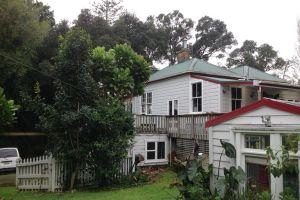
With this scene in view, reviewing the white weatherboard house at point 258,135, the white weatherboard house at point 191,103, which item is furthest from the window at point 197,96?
the white weatherboard house at point 258,135

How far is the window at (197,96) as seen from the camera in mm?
→ 20641

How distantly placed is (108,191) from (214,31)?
1822 inches

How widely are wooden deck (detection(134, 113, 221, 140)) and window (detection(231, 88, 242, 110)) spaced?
3.31m

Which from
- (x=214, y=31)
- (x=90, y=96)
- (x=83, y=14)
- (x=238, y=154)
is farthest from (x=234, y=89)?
(x=214, y=31)

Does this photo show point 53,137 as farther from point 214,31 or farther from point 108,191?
point 214,31

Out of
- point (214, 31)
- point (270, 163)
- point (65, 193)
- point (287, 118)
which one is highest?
point (214, 31)

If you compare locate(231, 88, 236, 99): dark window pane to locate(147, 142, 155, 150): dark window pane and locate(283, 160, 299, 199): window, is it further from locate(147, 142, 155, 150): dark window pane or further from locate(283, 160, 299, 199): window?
locate(283, 160, 299, 199): window

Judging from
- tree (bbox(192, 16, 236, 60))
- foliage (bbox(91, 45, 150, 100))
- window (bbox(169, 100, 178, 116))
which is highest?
tree (bbox(192, 16, 236, 60))

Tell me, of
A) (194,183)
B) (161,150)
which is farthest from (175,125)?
(194,183)

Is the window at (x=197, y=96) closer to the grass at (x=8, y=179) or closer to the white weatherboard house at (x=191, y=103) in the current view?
the white weatherboard house at (x=191, y=103)

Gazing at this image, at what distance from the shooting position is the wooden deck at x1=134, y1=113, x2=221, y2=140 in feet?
55.7

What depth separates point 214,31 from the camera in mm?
55781

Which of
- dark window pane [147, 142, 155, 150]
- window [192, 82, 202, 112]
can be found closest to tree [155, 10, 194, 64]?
window [192, 82, 202, 112]

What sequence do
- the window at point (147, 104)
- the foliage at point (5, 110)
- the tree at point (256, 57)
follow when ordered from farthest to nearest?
the tree at point (256, 57)
the window at point (147, 104)
the foliage at point (5, 110)
